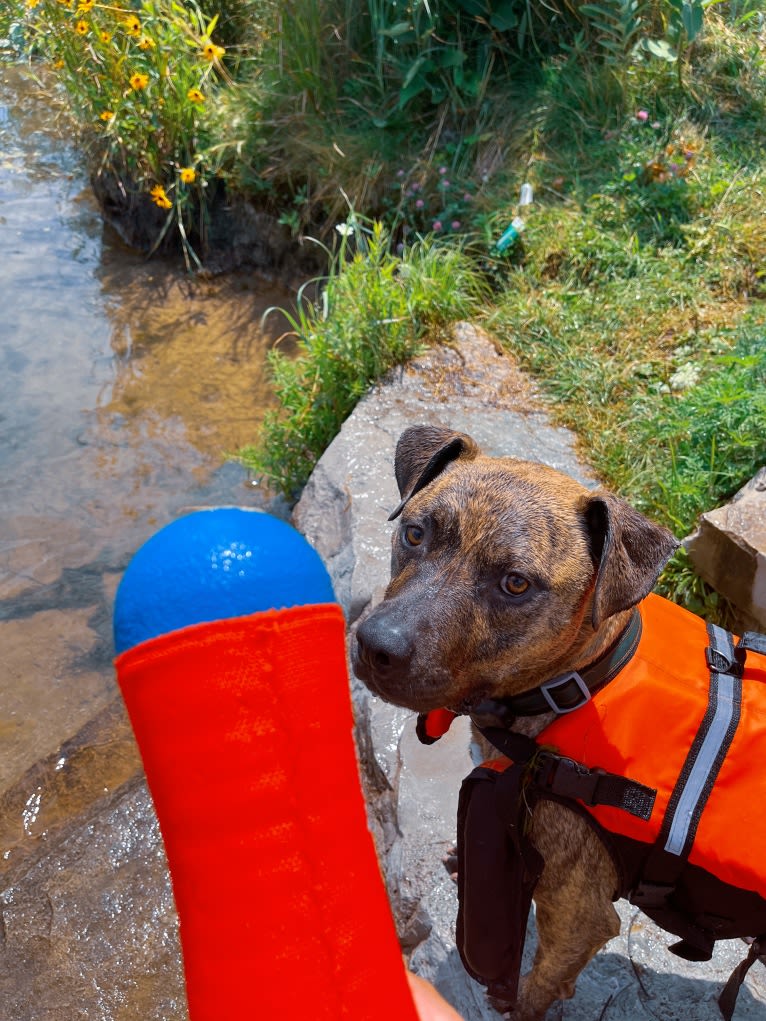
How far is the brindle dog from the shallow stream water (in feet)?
5.80

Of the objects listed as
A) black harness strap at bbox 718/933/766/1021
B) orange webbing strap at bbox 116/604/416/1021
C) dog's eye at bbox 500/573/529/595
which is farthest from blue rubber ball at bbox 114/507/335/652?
black harness strap at bbox 718/933/766/1021

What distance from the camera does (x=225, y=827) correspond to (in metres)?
1.07

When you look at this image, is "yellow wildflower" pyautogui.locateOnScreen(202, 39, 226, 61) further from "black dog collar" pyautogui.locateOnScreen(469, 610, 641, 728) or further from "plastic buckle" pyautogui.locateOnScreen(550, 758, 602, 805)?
"plastic buckle" pyautogui.locateOnScreen(550, 758, 602, 805)

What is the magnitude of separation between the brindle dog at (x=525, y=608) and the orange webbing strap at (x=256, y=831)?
111 centimetres

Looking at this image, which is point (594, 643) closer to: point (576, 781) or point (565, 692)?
point (565, 692)

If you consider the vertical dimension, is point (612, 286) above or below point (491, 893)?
above

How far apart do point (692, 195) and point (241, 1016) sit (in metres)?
6.32

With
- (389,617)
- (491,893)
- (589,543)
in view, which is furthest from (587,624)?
(491,893)

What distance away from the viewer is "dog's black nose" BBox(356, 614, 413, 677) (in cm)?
220

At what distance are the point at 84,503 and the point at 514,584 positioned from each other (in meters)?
4.13

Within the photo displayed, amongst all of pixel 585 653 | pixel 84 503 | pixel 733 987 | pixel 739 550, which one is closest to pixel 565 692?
pixel 585 653

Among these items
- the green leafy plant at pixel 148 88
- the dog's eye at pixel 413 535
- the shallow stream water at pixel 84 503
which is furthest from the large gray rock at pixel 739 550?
the green leafy plant at pixel 148 88

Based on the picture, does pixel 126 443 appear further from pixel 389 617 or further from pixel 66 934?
pixel 389 617

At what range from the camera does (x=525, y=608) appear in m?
2.35
